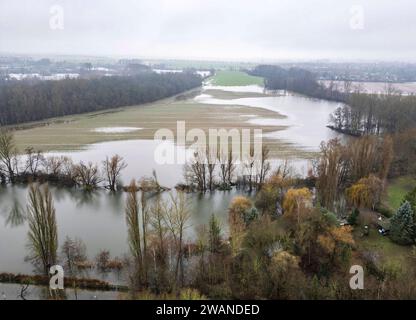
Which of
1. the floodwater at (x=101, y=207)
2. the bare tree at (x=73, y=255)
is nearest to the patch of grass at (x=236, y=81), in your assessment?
the floodwater at (x=101, y=207)

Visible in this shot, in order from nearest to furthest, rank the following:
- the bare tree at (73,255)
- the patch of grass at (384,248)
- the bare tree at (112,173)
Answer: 1. the bare tree at (73,255)
2. the patch of grass at (384,248)
3. the bare tree at (112,173)

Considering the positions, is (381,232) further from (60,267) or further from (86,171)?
(86,171)

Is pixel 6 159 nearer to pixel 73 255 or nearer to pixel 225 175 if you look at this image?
pixel 73 255

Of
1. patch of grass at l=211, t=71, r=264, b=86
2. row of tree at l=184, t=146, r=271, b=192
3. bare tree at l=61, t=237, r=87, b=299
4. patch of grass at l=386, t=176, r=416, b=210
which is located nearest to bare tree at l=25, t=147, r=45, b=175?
bare tree at l=61, t=237, r=87, b=299

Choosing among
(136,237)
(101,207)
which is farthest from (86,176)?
(136,237)

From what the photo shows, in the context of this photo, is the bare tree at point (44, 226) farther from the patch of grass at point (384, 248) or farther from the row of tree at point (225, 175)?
the patch of grass at point (384, 248)

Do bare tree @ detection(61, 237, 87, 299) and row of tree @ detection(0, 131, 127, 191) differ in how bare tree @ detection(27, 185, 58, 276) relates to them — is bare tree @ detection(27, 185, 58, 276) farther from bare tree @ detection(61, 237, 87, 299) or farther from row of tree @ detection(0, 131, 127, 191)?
row of tree @ detection(0, 131, 127, 191)
